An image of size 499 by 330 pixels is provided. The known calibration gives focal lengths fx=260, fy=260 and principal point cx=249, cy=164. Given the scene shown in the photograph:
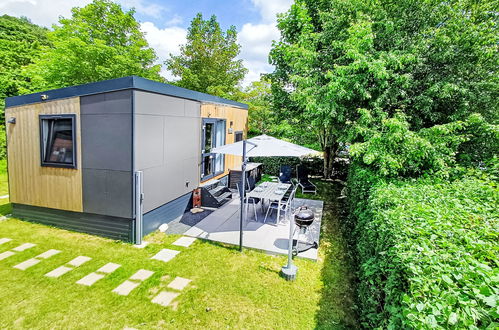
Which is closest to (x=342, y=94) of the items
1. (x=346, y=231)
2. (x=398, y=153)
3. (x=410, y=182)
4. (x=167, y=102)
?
(x=398, y=153)

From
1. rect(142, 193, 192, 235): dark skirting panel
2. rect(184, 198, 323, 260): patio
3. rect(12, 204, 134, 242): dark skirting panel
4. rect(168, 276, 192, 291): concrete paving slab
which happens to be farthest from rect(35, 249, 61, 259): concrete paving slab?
rect(168, 276, 192, 291): concrete paving slab

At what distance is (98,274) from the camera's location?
4.46 meters

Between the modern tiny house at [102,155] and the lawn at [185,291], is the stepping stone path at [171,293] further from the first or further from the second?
the modern tiny house at [102,155]

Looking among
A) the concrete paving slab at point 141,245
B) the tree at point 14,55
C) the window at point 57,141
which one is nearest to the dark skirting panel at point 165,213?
the concrete paving slab at point 141,245

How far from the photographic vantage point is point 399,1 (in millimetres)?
7285

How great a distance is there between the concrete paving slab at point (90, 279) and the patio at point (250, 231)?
2.08 m

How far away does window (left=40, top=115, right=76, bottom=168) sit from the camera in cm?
593

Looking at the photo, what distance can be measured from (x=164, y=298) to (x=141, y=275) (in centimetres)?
81

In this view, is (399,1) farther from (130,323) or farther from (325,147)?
(130,323)

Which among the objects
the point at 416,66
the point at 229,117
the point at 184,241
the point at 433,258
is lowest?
the point at 184,241

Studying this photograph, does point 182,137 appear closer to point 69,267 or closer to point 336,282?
point 69,267

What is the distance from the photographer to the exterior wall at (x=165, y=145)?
18.3 ft

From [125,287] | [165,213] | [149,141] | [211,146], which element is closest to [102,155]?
[149,141]

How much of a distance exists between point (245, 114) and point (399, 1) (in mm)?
6977
